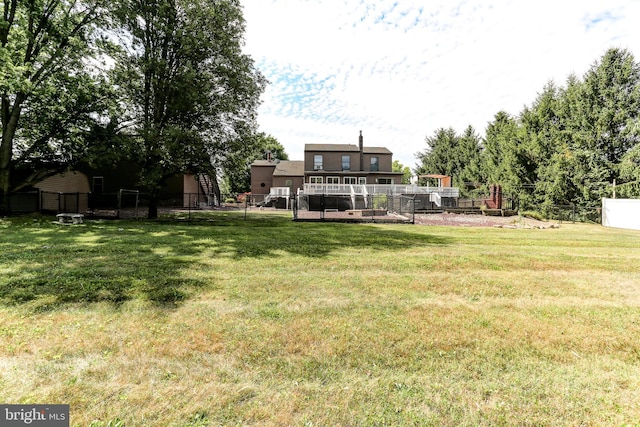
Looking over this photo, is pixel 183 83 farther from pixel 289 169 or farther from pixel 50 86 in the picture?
pixel 289 169

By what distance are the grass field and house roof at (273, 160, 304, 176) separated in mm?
39876

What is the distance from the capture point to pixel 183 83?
54.6 ft

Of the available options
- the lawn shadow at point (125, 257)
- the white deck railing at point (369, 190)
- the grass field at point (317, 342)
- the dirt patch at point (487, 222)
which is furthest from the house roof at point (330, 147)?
the grass field at point (317, 342)

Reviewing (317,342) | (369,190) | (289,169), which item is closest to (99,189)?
(289,169)

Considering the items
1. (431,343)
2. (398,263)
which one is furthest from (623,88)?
(431,343)

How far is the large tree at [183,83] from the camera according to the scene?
1689 cm

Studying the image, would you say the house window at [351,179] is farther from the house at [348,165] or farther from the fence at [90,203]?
the fence at [90,203]

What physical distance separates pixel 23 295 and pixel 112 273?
58.5 inches

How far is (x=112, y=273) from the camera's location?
641 centimetres

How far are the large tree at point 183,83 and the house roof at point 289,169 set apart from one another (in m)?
27.1

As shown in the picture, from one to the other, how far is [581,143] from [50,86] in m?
38.2

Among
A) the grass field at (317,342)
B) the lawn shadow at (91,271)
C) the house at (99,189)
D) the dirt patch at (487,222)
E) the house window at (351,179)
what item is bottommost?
the grass field at (317,342)

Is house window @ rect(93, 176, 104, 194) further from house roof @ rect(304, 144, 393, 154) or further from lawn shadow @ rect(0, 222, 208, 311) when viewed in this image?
house roof @ rect(304, 144, 393, 154)

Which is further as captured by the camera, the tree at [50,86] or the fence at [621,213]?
the fence at [621,213]
